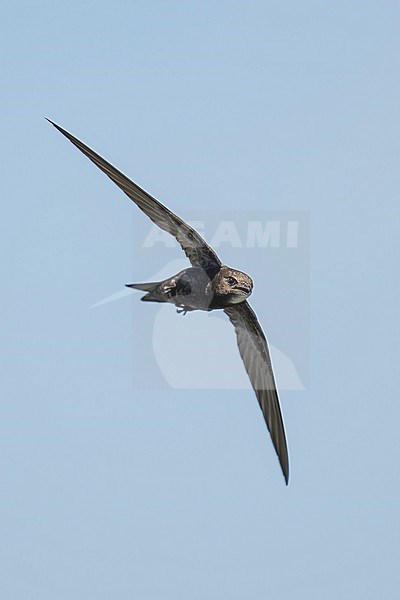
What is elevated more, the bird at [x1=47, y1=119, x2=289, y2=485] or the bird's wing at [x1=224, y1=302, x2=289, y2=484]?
the bird at [x1=47, y1=119, x2=289, y2=485]

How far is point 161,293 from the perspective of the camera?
8703 millimetres

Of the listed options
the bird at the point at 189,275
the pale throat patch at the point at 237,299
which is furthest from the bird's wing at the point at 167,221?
the pale throat patch at the point at 237,299

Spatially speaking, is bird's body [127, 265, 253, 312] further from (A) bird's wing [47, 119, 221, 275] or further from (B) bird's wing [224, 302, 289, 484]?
(B) bird's wing [224, 302, 289, 484]

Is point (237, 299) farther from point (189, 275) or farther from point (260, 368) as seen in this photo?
point (260, 368)

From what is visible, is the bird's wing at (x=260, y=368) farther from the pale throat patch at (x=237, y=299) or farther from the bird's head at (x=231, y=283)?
the bird's head at (x=231, y=283)

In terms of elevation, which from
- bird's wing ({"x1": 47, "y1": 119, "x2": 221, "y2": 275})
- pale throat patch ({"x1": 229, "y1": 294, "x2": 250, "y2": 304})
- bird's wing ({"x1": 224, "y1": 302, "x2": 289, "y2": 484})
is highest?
bird's wing ({"x1": 47, "y1": 119, "x2": 221, "y2": 275})

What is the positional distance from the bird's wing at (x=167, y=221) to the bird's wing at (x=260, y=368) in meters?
0.87

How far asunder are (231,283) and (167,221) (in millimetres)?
600

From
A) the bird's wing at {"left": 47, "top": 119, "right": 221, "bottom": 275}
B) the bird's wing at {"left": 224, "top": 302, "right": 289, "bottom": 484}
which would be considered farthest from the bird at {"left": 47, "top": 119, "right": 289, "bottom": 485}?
the bird's wing at {"left": 224, "top": 302, "right": 289, "bottom": 484}

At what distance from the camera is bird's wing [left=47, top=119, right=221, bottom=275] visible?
27.5ft

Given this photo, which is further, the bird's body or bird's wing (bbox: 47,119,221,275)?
the bird's body

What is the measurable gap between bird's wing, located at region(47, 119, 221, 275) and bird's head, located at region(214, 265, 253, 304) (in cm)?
8

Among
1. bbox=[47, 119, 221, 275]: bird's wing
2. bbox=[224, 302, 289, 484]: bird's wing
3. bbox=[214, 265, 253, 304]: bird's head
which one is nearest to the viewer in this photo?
bbox=[47, 119, 221, 275]: bird's wing

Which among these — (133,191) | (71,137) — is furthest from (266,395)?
(71,137)
